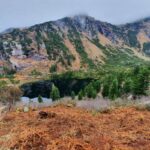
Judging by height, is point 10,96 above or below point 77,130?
below

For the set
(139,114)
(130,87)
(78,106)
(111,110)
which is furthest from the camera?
(130,87)

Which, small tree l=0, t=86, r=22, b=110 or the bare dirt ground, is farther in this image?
small tree l=0, t=86, r=22, b=110

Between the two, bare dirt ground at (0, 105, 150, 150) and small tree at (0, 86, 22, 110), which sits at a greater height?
bare dirt ground at (0, 105, 150, 150)

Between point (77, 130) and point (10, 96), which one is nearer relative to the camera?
point (77, 130)

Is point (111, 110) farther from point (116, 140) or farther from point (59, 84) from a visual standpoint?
point (59, 84)

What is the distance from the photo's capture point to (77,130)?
1033 centimetres

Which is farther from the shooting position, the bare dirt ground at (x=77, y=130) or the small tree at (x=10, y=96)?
the small tree at (x=10, y=96)

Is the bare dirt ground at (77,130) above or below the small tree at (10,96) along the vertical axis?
above

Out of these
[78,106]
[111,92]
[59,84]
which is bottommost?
[59,84]

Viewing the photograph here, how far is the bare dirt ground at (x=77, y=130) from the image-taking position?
9.28 meters

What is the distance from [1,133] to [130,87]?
230 ft

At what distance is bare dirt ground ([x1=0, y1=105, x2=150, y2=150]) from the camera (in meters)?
9.28

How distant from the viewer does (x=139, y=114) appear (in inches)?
507

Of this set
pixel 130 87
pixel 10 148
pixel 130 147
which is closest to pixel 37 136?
Result: pixel 10 148
